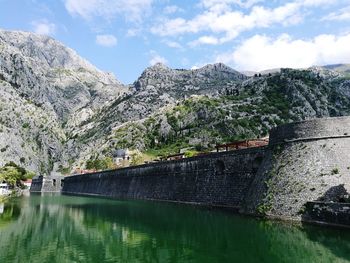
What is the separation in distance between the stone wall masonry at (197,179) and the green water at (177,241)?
21.3 feet

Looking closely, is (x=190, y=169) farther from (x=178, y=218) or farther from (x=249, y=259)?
(x=249, y=259)

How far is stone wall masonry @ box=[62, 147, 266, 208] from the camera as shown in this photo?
46.7 m

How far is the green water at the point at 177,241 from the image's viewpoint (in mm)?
24625

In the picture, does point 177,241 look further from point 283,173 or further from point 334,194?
point 334,194

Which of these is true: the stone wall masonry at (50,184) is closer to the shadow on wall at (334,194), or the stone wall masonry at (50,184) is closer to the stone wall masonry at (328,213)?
the stone wall masonry at (328,213)

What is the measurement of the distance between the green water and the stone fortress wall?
275 centimetres

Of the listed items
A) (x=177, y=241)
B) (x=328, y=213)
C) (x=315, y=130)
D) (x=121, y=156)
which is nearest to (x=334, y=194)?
(x=328, y=213)

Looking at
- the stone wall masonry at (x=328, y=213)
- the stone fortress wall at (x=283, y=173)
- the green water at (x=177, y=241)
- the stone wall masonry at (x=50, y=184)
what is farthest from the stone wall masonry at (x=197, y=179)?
the stone wall masonry at (x=50, y=184)

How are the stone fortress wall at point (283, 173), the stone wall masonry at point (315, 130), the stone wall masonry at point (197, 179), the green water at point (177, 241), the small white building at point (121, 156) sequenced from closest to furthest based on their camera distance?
the green water at point (177, 241) < the stone fortress wall at point (283, 173) < the stone wall masonry at point (315, 130) < the stone wall masonry at point (197, 179) < the small white building at point (121, 156)

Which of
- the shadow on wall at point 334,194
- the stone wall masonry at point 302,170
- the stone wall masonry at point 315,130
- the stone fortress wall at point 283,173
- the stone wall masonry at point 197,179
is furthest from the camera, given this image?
the stone wall masonry at point 197,179

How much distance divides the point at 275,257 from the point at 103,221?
82.1 ft

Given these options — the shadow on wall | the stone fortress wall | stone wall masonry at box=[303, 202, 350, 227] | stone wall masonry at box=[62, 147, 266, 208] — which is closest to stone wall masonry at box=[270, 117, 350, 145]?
the stone fortress wall

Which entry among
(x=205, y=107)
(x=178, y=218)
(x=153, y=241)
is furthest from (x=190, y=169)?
(x=205, y=107)

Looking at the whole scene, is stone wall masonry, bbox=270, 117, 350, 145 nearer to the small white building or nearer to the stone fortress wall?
the stone fortress wall
